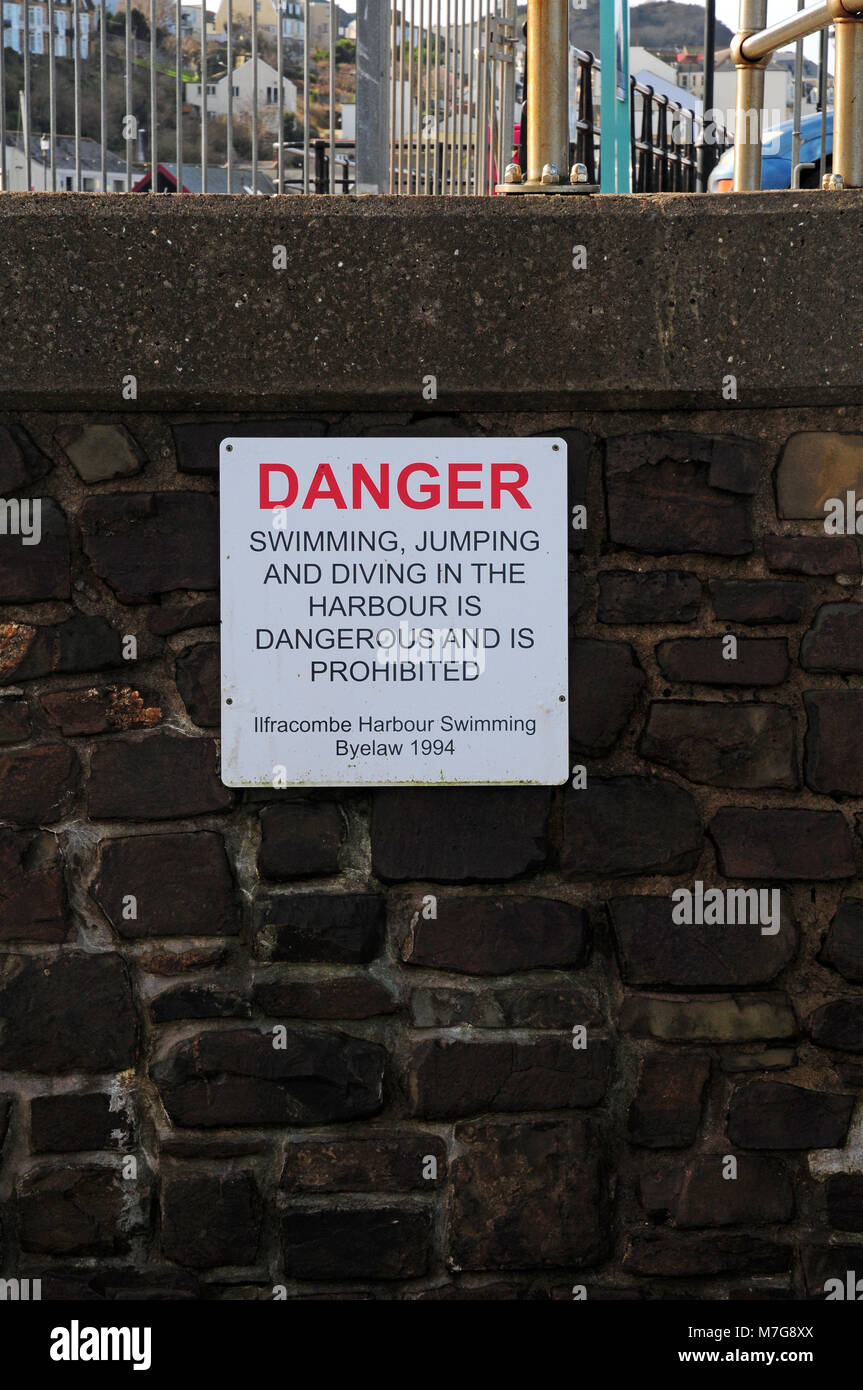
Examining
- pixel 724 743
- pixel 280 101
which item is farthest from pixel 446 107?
pixel 724 743

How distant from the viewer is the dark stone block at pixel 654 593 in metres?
2.67

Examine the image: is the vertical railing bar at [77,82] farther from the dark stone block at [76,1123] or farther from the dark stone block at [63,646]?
the dark stone block at [76,1123]

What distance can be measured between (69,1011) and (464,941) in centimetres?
77

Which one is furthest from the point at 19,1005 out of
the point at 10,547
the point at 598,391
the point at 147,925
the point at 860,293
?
the point at 860,293

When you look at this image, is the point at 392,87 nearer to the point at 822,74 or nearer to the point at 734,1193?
the point at 822,74

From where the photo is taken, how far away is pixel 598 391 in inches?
102

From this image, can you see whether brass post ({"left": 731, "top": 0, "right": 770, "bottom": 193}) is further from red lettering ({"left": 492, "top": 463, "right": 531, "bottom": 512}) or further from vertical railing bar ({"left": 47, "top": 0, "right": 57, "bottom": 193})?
vertical railing bar ({"left": 47, "top": 0, "right": 57, "bottom": 193})

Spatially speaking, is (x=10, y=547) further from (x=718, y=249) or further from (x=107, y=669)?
(x=718, y=249)

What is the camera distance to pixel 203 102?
294 centimetres

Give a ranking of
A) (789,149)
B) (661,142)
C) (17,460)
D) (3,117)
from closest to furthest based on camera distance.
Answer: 1. (17,460)
2. (3,117)
3. (789,149)
4. (661,142)

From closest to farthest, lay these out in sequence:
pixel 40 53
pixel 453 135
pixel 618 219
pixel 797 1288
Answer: pixel 618 219 → pixel 797 1288 → pixel 40 53 → pixel 453 135

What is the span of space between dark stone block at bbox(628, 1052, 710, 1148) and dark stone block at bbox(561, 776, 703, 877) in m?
0.37

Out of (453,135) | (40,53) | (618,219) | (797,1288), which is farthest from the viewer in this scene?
(453,135)

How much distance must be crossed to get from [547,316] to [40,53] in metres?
1.26
